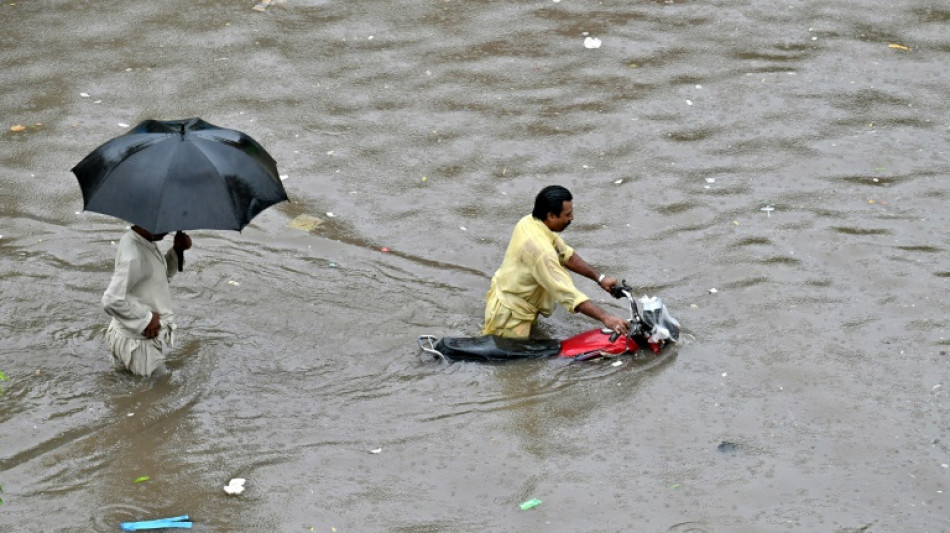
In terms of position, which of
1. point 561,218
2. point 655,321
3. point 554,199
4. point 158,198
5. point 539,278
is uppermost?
point 158,198

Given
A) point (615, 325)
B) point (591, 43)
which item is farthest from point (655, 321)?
point (591, 43)

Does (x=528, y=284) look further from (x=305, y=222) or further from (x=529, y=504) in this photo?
(x=305, y=222)

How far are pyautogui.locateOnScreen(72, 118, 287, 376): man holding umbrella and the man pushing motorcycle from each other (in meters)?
1.47

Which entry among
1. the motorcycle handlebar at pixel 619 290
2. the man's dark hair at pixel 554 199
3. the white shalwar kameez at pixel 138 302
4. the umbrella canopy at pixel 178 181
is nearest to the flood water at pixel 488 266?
the white shalwar kameez at pixel 138 302

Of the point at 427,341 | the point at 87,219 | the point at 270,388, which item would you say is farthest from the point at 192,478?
the point at 87,219

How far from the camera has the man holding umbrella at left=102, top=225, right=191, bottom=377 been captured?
19.3ft

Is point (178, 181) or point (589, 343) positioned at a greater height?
point (178, 181)

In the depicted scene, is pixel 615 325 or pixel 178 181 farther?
pixel 615 325

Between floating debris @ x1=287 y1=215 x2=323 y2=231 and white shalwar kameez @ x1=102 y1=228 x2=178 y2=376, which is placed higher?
white shalwar kameez @ x1=102 y1=228 x2=178 y2=376

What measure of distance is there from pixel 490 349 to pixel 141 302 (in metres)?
1.97

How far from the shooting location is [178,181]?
5625 mm

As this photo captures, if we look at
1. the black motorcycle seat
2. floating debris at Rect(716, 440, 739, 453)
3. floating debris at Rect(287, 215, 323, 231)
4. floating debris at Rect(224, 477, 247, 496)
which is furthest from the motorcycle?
floating debris at Rect(287, 215, 323, 231)

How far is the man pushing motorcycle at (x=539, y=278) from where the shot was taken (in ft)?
21.1

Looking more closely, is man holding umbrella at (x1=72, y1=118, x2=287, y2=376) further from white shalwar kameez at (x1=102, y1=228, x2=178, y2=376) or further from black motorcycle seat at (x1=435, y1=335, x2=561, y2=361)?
black motorcycle seat at (x1=435, y1=335, x2=561, y2=361)
